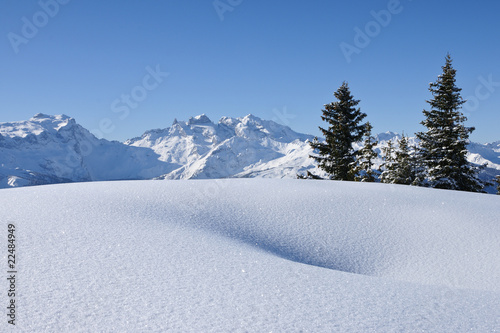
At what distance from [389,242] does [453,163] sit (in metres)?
17.5

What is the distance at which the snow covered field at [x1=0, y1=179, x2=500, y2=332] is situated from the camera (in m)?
3.04

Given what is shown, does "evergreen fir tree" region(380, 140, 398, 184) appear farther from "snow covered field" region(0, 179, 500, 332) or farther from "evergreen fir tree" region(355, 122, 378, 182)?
"snow covered field" region(0, 179, 500, 332)

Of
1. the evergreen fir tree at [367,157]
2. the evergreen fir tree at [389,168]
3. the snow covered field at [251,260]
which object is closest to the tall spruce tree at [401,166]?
the evergreen fir tree at [389,168]

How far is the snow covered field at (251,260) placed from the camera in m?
3.04

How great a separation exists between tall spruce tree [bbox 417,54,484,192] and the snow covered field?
12.0 meters

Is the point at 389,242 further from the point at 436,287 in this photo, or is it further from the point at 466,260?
the point at 436,287

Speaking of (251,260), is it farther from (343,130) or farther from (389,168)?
(389,168)

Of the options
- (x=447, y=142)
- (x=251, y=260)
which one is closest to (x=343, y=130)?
(x=447, y=142)

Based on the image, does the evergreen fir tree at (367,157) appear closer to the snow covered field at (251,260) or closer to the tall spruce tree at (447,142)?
the tall spruce tree at (447,142)

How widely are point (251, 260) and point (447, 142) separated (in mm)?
21547

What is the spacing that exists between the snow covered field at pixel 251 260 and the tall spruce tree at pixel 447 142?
12014 mm

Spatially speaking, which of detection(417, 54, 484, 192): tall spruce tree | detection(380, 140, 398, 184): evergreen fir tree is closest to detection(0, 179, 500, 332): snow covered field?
detection(417, 54, 484, 192): tall spruce tree

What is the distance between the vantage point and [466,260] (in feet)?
19.0

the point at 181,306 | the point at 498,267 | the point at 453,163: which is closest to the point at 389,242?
the point at 498,267
